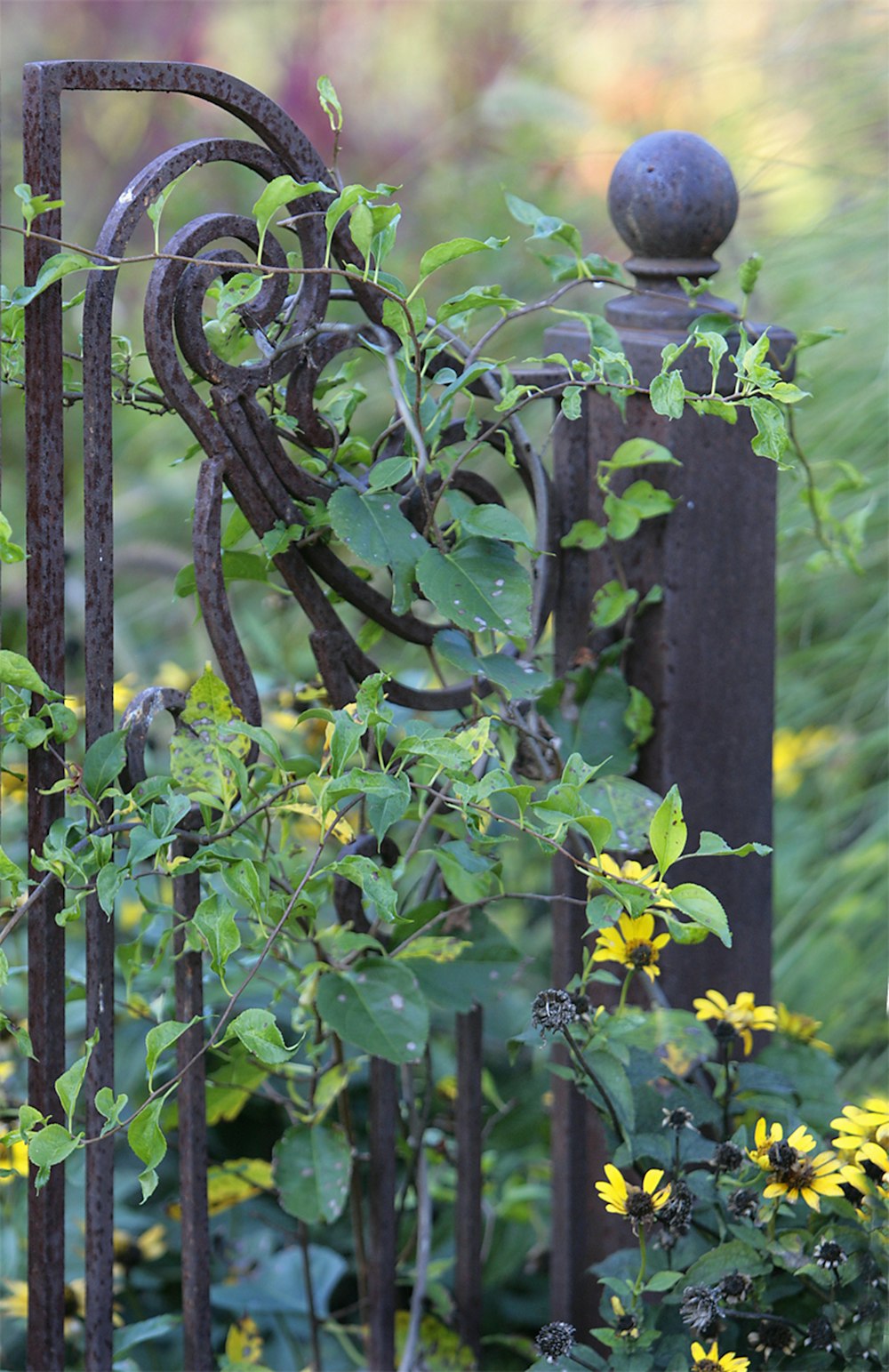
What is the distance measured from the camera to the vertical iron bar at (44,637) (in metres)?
0.66

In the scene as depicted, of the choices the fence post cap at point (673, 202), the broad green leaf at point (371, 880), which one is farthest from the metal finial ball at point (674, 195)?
the broad green leaf at point (371, 880)

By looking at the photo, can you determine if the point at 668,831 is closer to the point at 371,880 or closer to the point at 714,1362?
the point at 371,880

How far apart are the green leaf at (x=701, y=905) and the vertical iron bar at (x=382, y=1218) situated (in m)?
0.30

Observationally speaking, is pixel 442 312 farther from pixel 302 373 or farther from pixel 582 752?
pixel 582 752

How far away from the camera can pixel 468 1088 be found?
3.02 ft

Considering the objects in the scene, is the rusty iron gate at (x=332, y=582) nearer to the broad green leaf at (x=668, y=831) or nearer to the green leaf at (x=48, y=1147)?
the green leaf at (x=48, y=1147)

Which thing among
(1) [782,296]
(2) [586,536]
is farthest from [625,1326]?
(1) [782,296]

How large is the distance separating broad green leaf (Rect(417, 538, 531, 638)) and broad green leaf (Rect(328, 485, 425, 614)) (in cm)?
1

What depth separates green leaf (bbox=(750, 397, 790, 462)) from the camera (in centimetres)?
67

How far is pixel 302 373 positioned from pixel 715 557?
1.02 ft

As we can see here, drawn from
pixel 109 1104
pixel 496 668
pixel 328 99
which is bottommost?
pixel 109 1104

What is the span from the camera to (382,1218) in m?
0.86

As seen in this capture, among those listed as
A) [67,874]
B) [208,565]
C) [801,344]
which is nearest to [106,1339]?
[67,874]

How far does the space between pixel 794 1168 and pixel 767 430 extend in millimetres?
382
